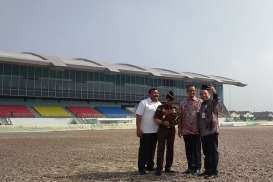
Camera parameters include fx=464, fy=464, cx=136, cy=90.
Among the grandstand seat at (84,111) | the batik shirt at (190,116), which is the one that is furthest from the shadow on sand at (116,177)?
the grandstand seat at (84,111)

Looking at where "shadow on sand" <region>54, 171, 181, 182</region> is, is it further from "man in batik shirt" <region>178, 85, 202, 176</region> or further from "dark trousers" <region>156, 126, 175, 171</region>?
"man in batik shirt" <region>178, 85, 202, 176</region>

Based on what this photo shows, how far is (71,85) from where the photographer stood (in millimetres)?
66438

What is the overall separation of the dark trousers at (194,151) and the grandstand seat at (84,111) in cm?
5180

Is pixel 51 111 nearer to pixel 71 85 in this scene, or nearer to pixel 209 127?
pixel 71 85

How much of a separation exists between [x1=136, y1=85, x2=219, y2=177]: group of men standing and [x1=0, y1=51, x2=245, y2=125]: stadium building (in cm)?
4566

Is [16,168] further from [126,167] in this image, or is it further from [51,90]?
[51,90]

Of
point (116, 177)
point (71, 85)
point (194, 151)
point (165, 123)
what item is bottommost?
point (116, 177)

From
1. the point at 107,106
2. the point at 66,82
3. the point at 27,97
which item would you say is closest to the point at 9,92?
the point at 27,97

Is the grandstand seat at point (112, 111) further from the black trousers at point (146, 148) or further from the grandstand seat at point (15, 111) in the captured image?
the black trousers at point (146, 148)

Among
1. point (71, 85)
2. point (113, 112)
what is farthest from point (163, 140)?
point (113, 112)

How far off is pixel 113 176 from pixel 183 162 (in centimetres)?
310

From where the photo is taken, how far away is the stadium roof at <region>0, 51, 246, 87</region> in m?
59.7

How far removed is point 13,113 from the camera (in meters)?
54.1

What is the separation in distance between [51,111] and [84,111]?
223 inches
